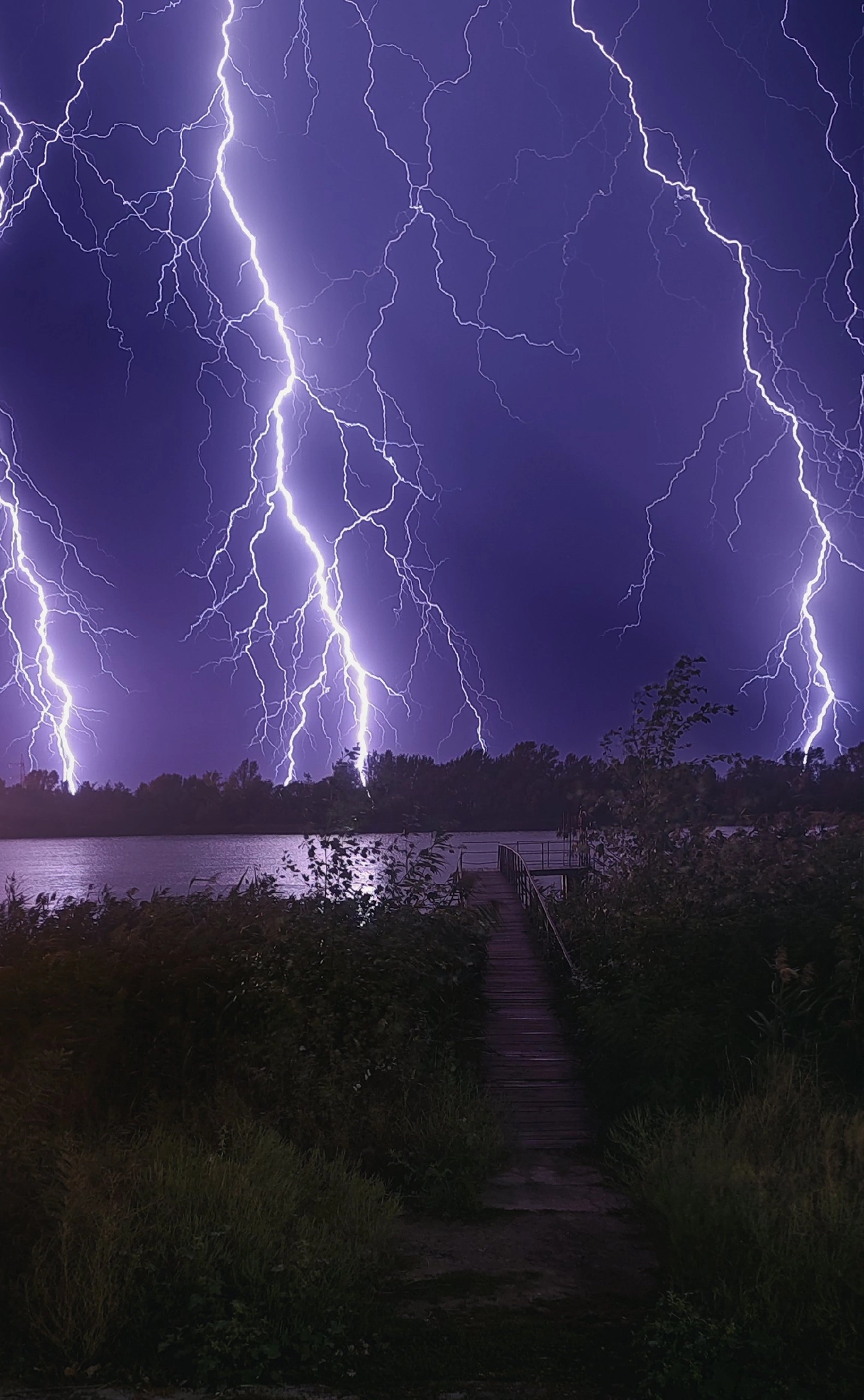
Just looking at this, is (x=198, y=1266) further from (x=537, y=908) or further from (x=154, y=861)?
(x=154, y=861)

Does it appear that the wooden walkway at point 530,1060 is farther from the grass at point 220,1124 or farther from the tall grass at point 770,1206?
the tall grass at point 770,1206

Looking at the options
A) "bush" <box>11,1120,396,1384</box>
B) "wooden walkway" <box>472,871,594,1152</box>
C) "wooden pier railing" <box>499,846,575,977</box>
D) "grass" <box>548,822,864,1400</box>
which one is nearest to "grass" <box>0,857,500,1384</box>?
"bush" <box>11,1120,396,1384</box>

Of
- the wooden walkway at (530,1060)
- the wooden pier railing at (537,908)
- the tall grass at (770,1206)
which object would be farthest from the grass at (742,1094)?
the wooden pier railing at (537,908)

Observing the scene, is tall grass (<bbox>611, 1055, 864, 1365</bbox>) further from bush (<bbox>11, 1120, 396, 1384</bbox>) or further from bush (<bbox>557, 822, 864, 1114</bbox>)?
bush (<bbox>11, 1120, 396, 1384</bbox>)

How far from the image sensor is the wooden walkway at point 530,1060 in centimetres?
714

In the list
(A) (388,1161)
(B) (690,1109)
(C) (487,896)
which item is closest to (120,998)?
(A) (388,1161)

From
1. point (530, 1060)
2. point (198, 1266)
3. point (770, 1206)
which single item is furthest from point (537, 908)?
point (198, 1266)

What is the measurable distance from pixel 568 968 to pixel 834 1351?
28.0 ft

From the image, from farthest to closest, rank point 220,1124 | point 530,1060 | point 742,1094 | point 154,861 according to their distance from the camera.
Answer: point 154,861 < point 530,1060 < point 742,1094 < point 220,1124

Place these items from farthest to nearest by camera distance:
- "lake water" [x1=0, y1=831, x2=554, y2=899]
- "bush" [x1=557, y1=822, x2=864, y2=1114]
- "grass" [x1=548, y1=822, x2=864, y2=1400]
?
1. "lake water" [x1=0, y1=831, x2=554, y2=899]
2. "bush" [x1=557, y1=822, x2=864, y2=1114]
3. "grass" [x1=548, y1=822, x2=864, y2=1400]

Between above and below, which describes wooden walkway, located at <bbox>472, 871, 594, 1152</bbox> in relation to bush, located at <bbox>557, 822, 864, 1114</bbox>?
below

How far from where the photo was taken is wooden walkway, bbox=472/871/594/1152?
23.4 feet

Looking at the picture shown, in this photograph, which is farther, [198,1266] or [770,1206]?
[770,1206]

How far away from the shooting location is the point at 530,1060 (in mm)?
9258
